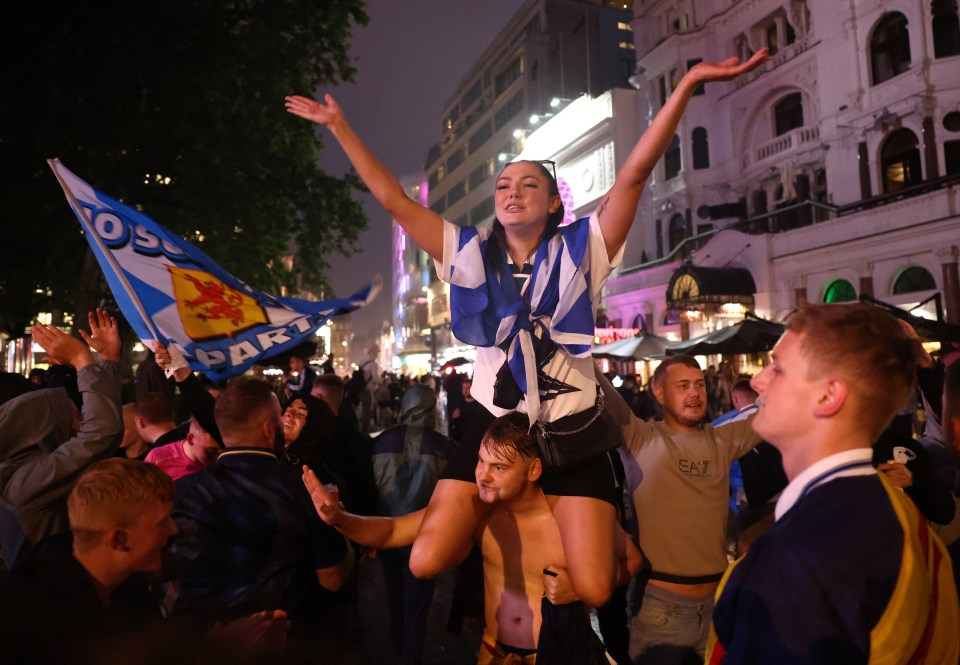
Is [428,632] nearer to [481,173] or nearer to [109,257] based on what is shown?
[109,257]

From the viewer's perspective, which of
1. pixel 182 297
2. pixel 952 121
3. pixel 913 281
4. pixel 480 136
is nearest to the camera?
pixel 182 297

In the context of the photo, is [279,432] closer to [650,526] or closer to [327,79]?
[650,526]

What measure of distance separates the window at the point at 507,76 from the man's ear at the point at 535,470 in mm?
55918

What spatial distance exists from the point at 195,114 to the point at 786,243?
19.5 meters

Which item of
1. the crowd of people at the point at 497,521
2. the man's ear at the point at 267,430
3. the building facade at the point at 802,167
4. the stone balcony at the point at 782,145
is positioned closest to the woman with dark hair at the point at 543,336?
the crowd of people at the point at 497,521

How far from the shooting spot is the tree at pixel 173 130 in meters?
12.4

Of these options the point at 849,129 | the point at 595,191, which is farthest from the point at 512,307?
the point at 595,191

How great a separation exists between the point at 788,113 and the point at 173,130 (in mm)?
23503

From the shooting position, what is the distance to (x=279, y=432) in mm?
3332

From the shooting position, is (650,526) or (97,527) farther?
(650,526)

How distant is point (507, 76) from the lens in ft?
190

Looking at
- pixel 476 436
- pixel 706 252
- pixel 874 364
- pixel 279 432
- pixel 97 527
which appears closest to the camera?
pixel 874 364

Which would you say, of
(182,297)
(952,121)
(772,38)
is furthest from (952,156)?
(182,297)

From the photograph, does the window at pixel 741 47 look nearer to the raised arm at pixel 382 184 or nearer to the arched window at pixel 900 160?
the arched window at pixel 900 160
